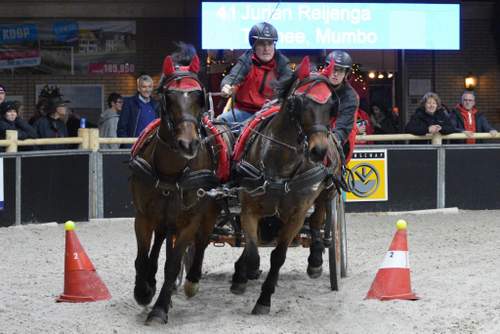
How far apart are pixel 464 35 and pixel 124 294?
50.2 ft

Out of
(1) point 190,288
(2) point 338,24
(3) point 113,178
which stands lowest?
(1) point 190,288

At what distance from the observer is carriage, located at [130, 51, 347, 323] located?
317 inches

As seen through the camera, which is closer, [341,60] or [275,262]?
[275,262]

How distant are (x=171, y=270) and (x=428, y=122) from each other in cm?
907

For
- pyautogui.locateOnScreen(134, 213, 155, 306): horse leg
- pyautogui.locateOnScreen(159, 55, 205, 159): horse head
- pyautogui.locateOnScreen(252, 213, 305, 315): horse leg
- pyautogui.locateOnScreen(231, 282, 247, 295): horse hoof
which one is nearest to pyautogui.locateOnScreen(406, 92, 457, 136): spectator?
pyautogui.locateOnScreen(231, 282, 247, 295): horse hoof

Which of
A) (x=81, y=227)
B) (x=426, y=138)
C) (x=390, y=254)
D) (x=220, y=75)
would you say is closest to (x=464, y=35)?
(x=220, y=75)

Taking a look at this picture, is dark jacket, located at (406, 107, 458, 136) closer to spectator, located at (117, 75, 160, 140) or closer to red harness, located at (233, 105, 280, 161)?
spectator, located at (117, 75, 160, 140)

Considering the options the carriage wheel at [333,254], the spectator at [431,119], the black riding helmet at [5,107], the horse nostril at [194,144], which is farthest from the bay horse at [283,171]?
the spectator at [431,119]

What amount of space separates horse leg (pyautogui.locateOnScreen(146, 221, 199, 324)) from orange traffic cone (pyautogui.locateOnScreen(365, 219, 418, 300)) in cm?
193

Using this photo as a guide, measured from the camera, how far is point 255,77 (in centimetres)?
998

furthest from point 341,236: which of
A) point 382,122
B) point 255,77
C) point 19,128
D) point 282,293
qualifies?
point 382,122

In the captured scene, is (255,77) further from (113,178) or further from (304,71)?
(113,178)

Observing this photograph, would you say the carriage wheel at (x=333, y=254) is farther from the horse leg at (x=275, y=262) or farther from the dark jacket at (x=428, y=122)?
the dark jacket at (x=428, y=122)

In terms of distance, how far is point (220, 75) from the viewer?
21109mm
